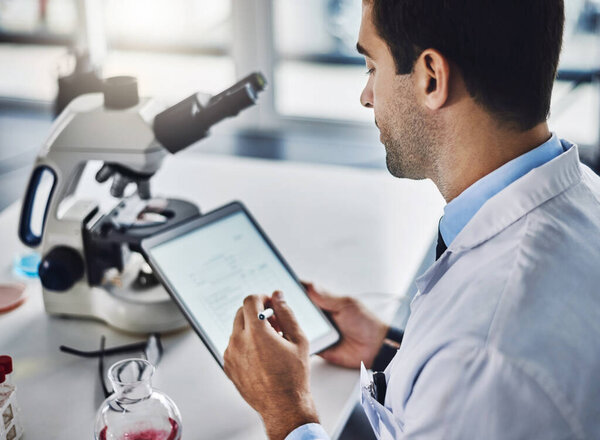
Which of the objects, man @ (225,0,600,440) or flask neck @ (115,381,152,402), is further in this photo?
flask neck @ (115,381,152,402)

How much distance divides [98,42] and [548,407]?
442 centimetres

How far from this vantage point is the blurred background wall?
4.21 metres

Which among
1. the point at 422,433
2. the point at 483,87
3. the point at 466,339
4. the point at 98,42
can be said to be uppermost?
the point at 483,87

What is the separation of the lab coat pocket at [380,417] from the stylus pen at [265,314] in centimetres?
19

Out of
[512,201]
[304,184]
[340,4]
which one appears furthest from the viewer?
[340,4]

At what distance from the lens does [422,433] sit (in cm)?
88

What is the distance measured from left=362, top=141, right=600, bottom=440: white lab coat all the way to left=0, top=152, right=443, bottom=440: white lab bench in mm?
357

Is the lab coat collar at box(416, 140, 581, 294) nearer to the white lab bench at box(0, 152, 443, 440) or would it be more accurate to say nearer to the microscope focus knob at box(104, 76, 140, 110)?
the white lab bench at box(0, 152, 443, 440)

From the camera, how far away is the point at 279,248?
1.73 metres

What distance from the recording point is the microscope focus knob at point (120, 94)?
140cm

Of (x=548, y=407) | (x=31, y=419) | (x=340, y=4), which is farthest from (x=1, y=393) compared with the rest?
(x=340, y=4)

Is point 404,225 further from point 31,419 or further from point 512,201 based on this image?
point 31,419

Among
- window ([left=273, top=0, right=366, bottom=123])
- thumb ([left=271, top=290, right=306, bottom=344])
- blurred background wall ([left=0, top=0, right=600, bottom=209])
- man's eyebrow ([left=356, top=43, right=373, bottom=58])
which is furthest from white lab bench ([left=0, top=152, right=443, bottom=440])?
window ([left=273, top=0, right=366, bottom=123])

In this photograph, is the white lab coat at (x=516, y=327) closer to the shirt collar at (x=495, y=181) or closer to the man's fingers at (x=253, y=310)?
the shirt collar at (x=495, y=181)
